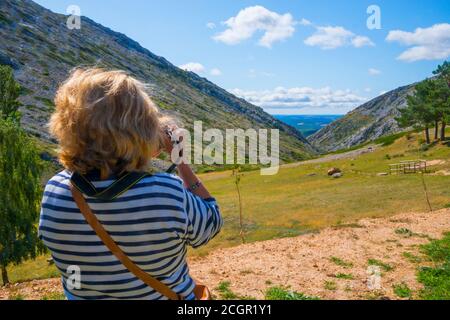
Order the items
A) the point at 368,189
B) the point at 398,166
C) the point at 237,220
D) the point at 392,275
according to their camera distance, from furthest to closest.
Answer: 1. the point at 398,166
2. the point at 368,189
3. the point at 237,220
4. the point at 392,275

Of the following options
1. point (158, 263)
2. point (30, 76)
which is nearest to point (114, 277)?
point (158, 263)

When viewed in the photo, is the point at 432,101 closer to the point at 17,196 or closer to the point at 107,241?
the point at 17,196

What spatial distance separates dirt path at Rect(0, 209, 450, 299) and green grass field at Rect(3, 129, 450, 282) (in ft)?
18.3

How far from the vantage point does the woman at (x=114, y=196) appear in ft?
9.71

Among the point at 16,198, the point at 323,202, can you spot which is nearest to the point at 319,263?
the point at 16,198

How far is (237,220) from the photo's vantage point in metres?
36.2

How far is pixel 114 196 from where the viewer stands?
9.59 ft

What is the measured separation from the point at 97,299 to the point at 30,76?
442 ft

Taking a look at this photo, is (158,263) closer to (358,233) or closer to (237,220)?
(358,233)

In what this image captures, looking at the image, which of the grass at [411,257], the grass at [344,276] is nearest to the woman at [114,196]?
the grass at [344,276]

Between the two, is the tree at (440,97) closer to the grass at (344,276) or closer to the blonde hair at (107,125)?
the grass at (344,276)

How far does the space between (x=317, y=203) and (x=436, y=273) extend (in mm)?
28746
